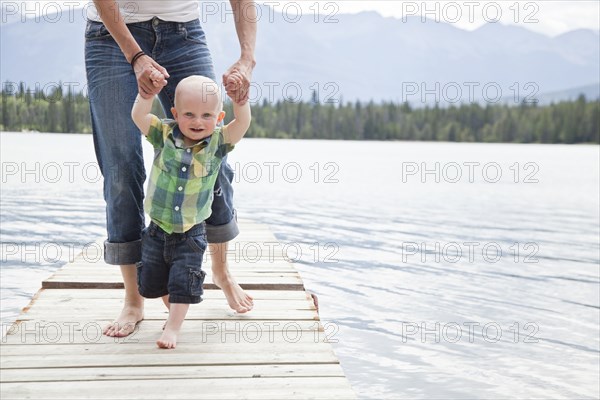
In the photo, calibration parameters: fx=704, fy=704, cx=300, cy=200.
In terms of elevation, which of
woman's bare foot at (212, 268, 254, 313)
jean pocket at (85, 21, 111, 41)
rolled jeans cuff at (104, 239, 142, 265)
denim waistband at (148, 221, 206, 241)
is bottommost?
woman's bare foot at (212, 268, 254, 313)

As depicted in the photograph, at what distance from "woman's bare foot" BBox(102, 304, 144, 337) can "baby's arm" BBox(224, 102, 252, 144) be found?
1.07 metres

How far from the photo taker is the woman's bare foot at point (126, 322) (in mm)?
3598

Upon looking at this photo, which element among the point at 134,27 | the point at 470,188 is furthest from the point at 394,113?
the point at 134,27

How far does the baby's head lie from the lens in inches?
133

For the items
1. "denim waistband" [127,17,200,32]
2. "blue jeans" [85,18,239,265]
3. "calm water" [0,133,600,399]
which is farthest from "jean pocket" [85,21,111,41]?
"calm water" [0,133,600,399]

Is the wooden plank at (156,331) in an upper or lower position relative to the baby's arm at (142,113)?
lower

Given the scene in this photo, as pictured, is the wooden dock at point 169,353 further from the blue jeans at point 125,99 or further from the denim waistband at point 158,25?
the denim waistband at point 158,25

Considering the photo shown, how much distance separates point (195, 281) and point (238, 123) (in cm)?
82

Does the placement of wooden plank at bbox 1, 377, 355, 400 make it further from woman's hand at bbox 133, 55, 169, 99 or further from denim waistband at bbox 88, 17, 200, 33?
denim waistband at bbox 88, 17, 200, 33

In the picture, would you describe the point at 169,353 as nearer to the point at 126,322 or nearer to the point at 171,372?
the point at 171,372

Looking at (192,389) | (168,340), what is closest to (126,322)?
(168,340)

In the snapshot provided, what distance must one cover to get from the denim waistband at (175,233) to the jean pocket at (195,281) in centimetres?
17

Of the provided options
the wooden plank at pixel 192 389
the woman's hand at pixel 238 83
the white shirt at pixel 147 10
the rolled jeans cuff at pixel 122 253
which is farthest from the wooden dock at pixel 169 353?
the white shirt at pixel 147 10

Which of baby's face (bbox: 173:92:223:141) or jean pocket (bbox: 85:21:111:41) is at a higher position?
jean pocket (bbox: 85:21:111:41)
